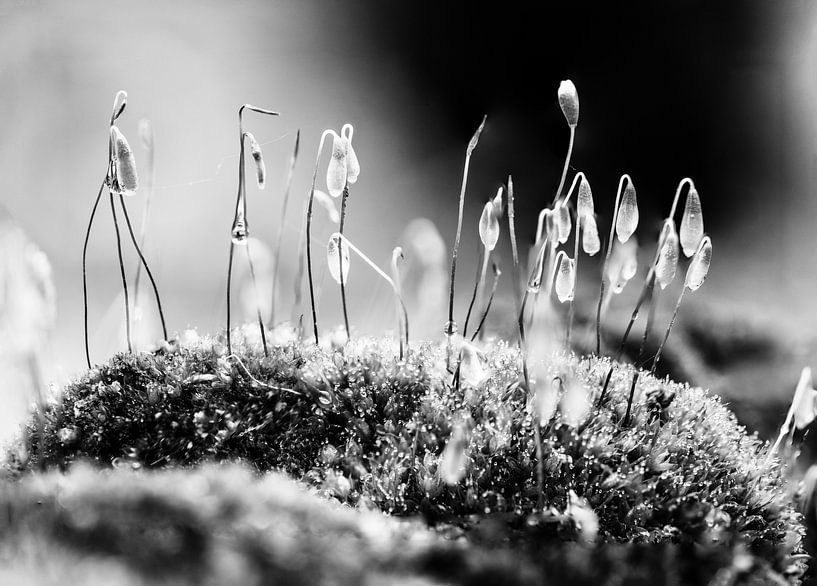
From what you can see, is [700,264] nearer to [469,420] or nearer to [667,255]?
[667,255]

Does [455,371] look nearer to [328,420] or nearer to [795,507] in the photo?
[328,420]

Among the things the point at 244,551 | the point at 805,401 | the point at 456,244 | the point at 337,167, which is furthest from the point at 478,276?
the point at 244,551

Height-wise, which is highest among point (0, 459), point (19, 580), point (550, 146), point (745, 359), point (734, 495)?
point (550, 146)

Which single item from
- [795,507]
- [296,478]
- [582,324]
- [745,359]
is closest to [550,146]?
[582,324]

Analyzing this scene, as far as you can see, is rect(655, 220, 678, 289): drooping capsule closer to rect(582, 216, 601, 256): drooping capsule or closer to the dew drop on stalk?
rect(582, 216, 601, 256): drooping capsule

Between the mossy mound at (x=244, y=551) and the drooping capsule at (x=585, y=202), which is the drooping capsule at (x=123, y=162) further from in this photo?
the drooping capsule at (x=585, y=202)

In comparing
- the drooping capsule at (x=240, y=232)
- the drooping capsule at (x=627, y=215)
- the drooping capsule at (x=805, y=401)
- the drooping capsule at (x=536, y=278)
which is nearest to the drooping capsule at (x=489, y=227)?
the drooping capsule at (x=536, y=278)
